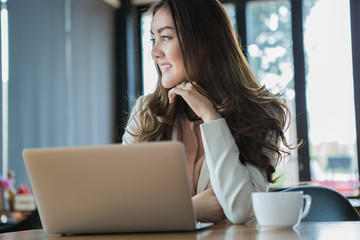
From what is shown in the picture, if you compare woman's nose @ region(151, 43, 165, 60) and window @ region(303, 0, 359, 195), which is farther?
window @ region(303, 0, 359, 195)

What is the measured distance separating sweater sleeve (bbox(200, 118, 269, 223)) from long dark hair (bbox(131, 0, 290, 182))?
7.0 inches

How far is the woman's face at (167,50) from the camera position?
172 centimetres

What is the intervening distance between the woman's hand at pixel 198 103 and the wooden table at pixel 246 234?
434 millimetres

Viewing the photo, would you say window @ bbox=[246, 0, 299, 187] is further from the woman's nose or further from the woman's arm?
the woman's arm

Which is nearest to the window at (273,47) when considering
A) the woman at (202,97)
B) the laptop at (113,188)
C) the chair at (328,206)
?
the woman at (202,97)

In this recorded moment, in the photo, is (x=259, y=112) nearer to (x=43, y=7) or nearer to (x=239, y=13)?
(x=43, y=7)

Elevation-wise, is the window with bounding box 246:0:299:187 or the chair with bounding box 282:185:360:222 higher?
the window with bounding box 246:0:299:187

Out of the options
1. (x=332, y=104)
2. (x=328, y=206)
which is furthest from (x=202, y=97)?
(x=332, y=104)

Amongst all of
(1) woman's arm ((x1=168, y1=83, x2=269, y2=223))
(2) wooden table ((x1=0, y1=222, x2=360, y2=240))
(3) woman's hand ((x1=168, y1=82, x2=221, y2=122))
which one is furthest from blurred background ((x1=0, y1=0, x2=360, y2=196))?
(2) wooden table ((x1=0, y1=222, x2=360, y2=240))

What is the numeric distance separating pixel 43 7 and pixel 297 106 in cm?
283

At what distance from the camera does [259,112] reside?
1622 millimetres

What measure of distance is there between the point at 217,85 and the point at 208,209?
1.52ft

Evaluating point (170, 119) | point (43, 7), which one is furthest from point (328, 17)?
point (170, 119)

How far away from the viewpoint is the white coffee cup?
38.6 inches
